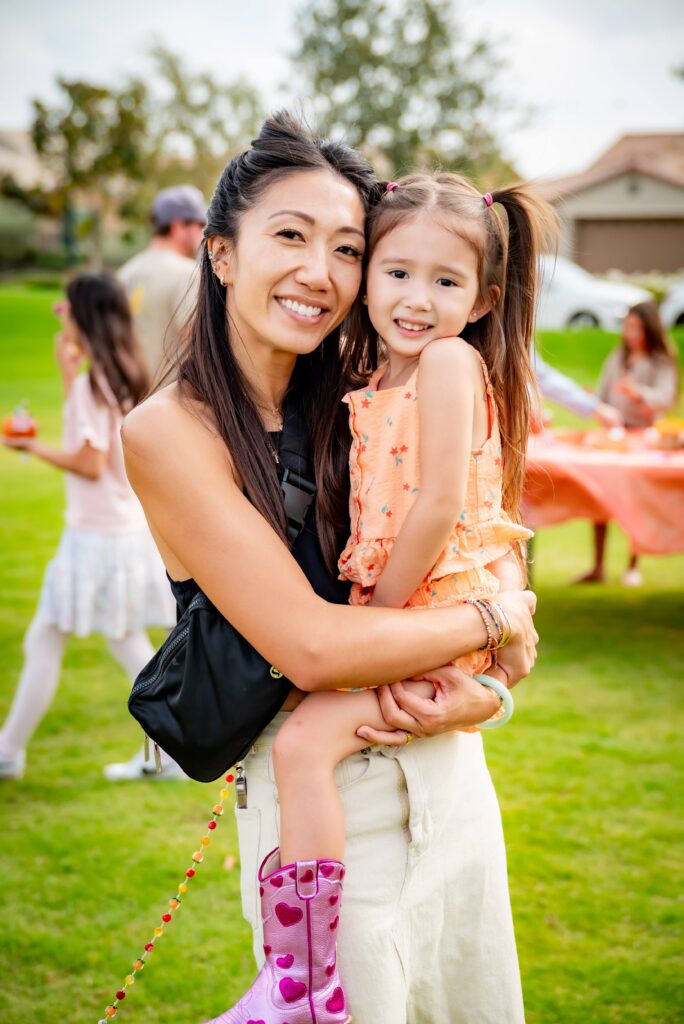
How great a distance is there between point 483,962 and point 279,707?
615 mm

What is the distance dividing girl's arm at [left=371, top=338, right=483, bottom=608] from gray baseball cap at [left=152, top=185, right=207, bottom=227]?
13.6ft

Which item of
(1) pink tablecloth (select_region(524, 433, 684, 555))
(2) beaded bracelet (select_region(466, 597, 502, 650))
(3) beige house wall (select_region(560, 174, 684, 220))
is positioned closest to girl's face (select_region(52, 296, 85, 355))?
(1) pink tablecloth (select_region(524, 433, 684, 555))

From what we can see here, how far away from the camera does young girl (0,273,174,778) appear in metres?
4.09

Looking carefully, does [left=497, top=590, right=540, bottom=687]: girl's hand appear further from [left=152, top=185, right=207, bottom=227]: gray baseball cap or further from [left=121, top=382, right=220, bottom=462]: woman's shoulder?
[left=152, top=185, right=207, bottom=227]: gray baseball cap

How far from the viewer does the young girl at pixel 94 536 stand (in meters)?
4.09

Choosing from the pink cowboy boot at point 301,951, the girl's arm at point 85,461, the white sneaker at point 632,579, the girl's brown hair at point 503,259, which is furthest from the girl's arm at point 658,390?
the pink cowboy boot at point 301,951

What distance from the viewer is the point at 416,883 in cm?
169

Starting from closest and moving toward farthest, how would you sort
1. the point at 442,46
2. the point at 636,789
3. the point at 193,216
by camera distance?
the point at 636,789 < the point at 193,216 < the point at 442,46

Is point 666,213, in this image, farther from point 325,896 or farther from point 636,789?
point 325,896

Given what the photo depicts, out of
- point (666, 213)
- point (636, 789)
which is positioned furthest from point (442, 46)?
point (636, 789)

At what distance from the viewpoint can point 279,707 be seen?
166cm

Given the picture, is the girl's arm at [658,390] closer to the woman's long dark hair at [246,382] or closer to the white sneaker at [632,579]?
the white sneaker at [632,579]

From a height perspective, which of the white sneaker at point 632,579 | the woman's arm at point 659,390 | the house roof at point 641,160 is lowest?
the white sneaker at point 632,579

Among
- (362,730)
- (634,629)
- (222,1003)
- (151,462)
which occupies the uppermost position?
(151,462)
